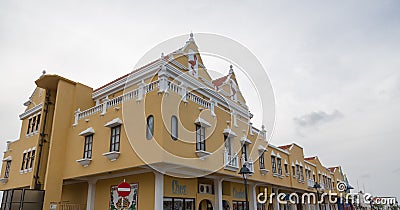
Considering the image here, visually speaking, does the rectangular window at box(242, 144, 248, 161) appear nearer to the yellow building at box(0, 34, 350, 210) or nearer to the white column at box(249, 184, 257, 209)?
the yellow building at box(0, 34, 350, 210)

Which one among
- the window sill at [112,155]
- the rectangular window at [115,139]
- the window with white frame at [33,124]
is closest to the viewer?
the window sill at [112,155]

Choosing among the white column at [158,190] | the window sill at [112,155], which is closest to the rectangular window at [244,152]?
the white column at [158,190]

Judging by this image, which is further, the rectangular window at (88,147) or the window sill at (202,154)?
the rectangular window at (88,147)

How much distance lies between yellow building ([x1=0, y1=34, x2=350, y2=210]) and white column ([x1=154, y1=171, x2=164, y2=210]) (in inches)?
1.5

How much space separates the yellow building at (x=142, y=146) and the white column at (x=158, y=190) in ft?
0.12

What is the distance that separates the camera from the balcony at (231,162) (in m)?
14.7

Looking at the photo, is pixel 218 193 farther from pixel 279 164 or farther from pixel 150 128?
pixel 279 164

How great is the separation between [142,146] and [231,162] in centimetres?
521

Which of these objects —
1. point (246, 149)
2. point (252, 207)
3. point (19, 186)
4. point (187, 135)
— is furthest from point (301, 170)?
point (19, 186)

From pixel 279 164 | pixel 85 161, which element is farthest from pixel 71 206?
pixel 279 164

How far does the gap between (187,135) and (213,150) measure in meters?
2.00

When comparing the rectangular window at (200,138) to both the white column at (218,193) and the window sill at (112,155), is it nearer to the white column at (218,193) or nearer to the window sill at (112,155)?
the white column at (218,193)

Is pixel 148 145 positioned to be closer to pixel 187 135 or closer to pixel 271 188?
pixel 187 135

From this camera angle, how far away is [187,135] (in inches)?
500
